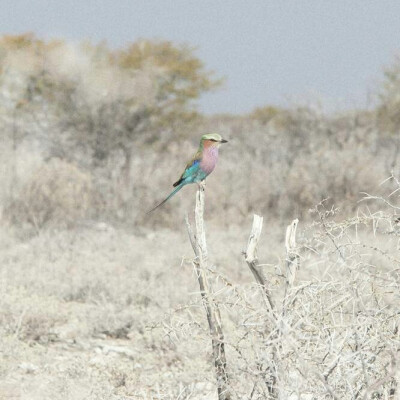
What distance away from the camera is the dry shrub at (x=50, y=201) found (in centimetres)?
1105

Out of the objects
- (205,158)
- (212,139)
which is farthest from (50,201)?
(212,139)

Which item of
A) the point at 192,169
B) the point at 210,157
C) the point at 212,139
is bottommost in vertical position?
the point at 192,169

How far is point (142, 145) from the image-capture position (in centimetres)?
1527

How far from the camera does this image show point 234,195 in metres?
12.9

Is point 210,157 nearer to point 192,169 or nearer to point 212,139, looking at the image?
point 212,139

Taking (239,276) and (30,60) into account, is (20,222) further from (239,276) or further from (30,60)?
(30,60)

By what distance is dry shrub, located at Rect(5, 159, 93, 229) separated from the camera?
36.2 feet

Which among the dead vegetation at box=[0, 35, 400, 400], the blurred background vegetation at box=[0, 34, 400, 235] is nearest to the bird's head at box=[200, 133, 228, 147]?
the dead vegetation at box=[0, 35, 400, 400]

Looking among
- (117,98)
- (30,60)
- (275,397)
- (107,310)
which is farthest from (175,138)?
(275,397)

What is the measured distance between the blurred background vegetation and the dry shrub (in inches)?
0.7

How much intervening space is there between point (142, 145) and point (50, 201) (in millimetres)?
4373

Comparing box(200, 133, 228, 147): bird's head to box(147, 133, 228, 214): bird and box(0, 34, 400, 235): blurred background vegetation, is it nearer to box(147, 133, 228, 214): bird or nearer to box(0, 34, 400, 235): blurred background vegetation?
box(147, 133, 228, 214): bird

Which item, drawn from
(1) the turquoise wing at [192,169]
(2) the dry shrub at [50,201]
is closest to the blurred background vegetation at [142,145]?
(2) the dry shrub at [50,201]

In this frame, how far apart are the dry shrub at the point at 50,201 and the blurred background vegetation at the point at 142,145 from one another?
0.02m
